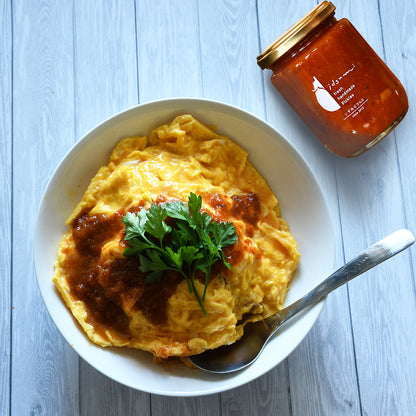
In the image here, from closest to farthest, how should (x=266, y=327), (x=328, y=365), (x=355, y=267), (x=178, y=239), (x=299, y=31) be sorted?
1. (x=178, y=239)
2. (x=355, y=267)
3. (x=266, y=327)
4. (x=299, y=31)
5. (x=328, y=365)

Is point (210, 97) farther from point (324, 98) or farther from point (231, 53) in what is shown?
point (324, 98)

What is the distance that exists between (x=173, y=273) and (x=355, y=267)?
103cm

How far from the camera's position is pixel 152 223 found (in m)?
2.76

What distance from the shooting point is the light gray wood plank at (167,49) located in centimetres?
356

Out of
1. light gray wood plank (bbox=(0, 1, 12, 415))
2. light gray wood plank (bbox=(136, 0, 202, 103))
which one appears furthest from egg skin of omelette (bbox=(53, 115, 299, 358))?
light gray wood plank (bbox=(0, 1, 12, 415))

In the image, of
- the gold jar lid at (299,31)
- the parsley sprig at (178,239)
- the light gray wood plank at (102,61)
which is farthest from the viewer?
the light gray wood plank at (102,61)

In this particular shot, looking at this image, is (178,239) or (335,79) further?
(335,79)

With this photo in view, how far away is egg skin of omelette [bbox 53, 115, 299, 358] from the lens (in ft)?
9.55

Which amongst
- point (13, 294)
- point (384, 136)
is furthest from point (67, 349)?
point (384, 136)

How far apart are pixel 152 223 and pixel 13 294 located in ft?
4.17

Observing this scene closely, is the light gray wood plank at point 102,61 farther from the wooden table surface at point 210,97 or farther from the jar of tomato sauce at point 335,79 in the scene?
the jar of tomato sauce at point 335,79

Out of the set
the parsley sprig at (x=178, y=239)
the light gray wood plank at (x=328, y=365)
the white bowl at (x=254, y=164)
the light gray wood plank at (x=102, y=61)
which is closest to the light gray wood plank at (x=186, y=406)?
the white bowl at (x=254, y=164)

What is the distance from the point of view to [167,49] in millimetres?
3604

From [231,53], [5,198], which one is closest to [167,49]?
[231,53]
